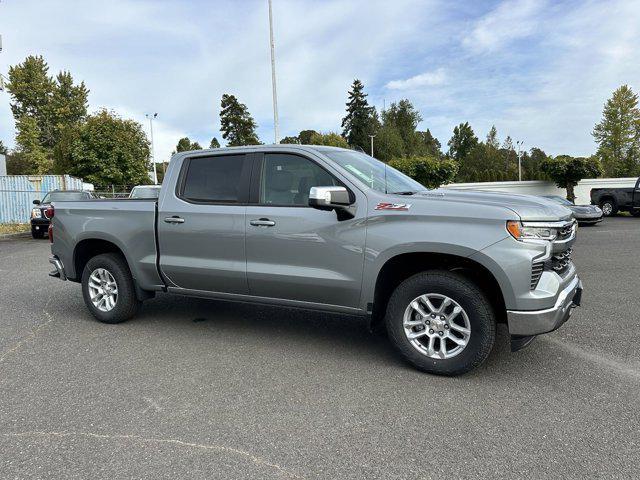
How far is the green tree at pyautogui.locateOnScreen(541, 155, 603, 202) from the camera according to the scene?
1043 inches

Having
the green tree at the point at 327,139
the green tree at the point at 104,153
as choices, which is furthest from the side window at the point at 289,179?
the green tree at the point at 327,139

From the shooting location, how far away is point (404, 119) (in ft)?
271

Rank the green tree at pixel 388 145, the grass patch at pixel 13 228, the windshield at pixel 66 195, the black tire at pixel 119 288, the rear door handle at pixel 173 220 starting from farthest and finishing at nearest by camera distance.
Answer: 1. the green tree at pixel 388 145
2. the grass patch at pixel 13 228
3. the windshield at pixel 66 195
4. the black tire at pixel 119 288
5. the rear door handle at pixel 173 220

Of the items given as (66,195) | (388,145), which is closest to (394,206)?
(66,195)

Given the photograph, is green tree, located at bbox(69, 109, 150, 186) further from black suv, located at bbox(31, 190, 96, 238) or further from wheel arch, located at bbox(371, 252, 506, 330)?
wheel arch, located at bbox(371, 252, 506, 330)

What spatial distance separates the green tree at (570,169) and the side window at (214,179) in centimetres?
2667

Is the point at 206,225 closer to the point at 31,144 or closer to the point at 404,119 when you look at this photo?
the point at 31,144

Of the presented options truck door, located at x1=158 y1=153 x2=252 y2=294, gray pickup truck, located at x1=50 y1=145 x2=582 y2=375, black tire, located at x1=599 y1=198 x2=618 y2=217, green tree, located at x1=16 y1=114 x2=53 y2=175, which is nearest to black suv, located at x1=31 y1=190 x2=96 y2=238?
gray pickup truck, located at x1=50 y1=145 x2=582 y2=375

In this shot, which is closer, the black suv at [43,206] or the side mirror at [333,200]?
the side mirror at [333,200]

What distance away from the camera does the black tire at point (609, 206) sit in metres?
21.7

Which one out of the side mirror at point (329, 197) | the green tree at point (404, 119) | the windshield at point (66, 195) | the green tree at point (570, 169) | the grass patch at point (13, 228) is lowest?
the grass patch at point (13, 228)

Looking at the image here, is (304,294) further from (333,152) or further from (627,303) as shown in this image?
(627,303)

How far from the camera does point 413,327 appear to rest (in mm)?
3936

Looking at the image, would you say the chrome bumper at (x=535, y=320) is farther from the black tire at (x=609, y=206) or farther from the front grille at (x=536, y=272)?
the black tire at (x=609, y=206)
